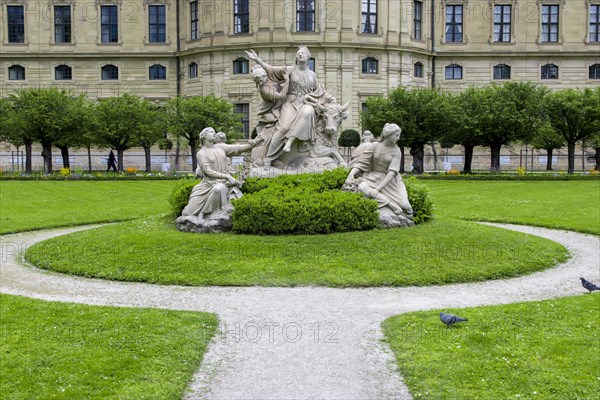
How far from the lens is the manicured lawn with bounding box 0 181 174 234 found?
2133 centimetres

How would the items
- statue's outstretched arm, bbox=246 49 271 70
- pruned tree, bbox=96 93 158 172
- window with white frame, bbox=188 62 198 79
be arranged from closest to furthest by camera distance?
statue's outstretched arm, bbox=246 49 271 70 → pruned tree, bbox=96 93 158 172 → window with white frame, bbox=188 62 198 79

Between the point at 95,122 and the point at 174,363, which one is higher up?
the point at 95,122

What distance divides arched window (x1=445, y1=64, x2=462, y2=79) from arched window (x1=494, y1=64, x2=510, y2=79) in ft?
11.6

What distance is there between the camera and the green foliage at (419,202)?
16891mm

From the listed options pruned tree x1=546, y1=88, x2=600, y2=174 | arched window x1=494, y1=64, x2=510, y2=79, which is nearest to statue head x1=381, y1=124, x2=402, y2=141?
pruned tree x1=546, y1=88, x2=600, y2=174

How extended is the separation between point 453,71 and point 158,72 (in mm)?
28526

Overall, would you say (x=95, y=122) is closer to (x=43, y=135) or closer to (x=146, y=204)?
(x=43, y=135)

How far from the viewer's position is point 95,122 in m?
45.9

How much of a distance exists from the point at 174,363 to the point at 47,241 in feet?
32.0

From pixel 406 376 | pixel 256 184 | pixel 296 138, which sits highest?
pixel 296 138

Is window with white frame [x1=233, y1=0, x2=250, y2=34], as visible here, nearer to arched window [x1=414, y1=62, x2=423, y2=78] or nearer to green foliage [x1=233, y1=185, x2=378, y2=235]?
arched window [x1=414, y1=62, x2=423, y2=78]

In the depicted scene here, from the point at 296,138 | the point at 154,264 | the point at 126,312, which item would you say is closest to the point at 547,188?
the point at 296,138

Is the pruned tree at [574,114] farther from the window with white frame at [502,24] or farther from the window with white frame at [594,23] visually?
the window with white frame at [594,23]

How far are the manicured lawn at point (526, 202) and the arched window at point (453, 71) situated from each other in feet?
90.1
